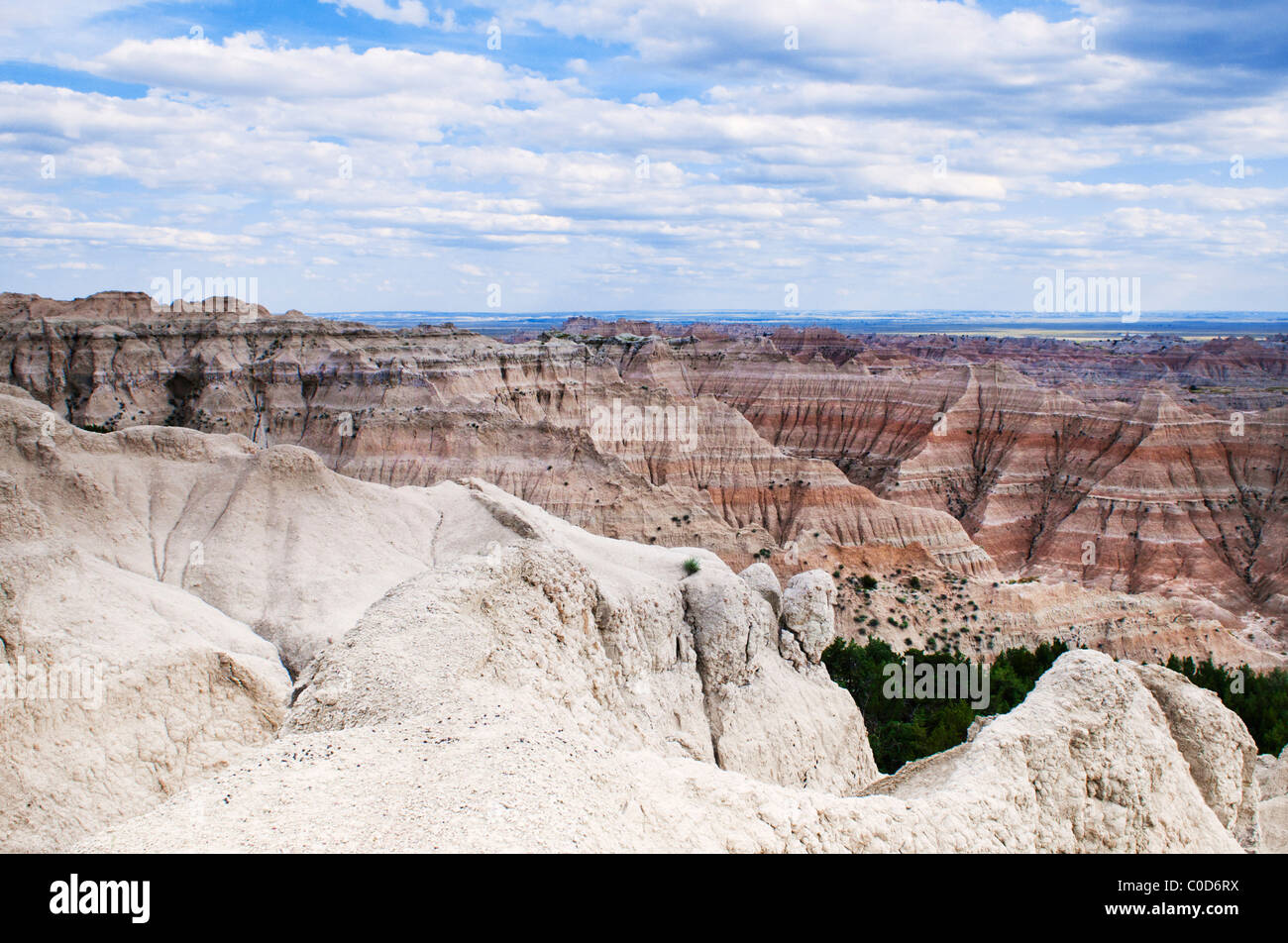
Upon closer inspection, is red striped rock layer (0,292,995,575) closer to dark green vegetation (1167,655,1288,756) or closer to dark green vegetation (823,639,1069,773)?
dark green vegetation (823,639,1069,773)

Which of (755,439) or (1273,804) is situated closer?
(1273,804)

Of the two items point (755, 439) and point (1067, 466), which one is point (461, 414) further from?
point (1067, 466)

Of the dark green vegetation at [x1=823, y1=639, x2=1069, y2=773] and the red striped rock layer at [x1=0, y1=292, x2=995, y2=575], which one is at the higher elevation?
the red striped rock layer at [x1=0, y1=292, x2=995, y2=575]

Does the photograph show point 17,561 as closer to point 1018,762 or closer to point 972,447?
point 1018,762

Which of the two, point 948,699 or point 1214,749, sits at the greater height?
point 1214,749

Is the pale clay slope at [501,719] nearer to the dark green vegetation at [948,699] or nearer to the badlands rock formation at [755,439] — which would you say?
the dark green vegetation at [948,699]

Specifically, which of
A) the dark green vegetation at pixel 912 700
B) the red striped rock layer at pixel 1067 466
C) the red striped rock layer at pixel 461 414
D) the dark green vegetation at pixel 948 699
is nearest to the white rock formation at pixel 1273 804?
the dark green vegetation at pixel 912 700

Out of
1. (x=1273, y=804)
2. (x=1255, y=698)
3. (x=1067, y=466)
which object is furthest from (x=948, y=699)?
(x=1067, y=466)

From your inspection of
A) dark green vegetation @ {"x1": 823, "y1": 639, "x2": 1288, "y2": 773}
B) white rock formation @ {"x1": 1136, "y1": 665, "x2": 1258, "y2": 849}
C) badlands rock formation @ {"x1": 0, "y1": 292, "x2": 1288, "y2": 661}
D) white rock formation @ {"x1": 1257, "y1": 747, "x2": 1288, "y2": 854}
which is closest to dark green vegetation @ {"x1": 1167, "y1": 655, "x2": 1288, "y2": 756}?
dark green vegetation @ {"x1": 823, "y1": 639, "x2": 1288, "y2": 773}
